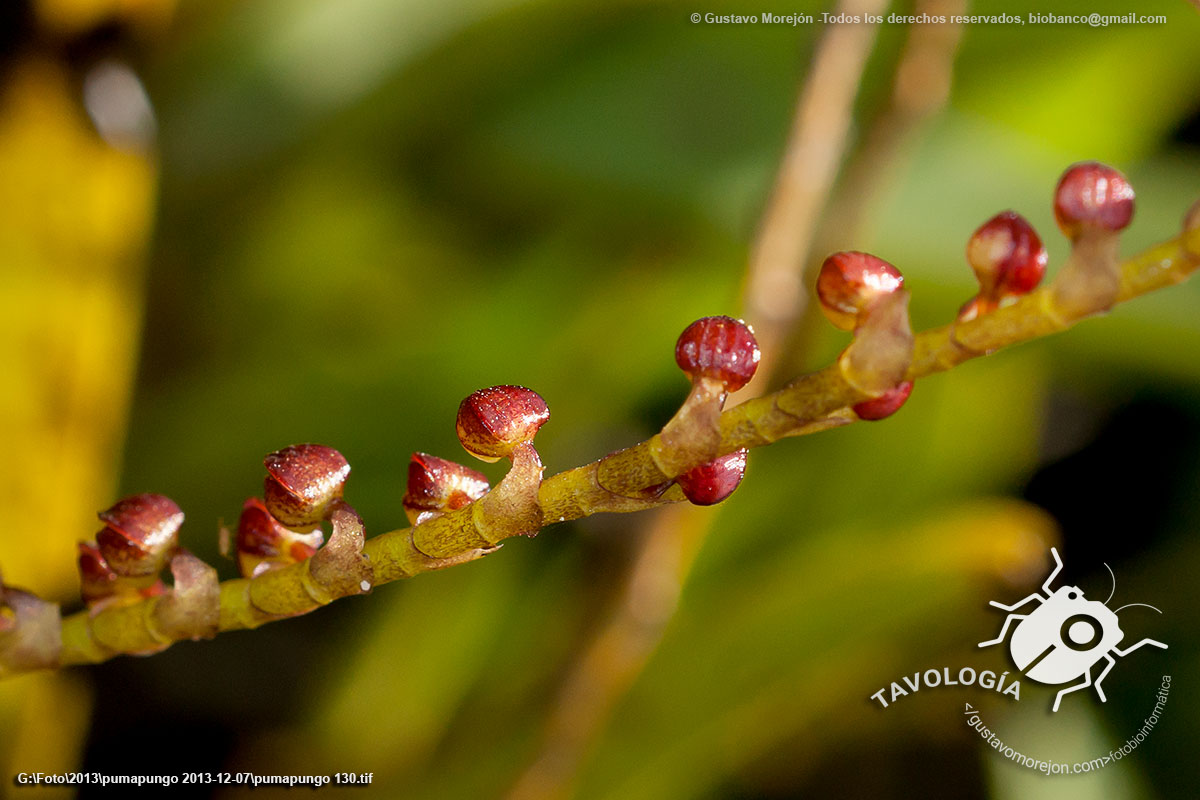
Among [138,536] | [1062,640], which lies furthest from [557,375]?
[138,536]

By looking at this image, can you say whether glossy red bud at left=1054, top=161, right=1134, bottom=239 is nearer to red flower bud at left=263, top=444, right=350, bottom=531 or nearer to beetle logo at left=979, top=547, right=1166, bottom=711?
red flower bud at left=263, top=444, right=350, bottom=531

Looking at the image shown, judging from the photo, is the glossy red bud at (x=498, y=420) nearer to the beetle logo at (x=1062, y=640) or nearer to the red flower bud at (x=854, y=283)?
the red flower bud at (x=854, y=283)

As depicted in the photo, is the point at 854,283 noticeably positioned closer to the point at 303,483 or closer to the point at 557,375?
the point at 303,483

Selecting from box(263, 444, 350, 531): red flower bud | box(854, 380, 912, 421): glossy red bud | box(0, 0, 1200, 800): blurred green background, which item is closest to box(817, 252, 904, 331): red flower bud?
box(854, 380, 912, 421): glossy red bud

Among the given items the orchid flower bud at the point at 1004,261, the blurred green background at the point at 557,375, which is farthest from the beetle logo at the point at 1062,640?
the orchid flower bud at the point at 1004,261

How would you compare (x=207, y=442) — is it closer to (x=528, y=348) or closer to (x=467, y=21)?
(x=528, y=348)

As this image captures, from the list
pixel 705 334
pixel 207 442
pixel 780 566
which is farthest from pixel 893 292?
pixel 207 442
